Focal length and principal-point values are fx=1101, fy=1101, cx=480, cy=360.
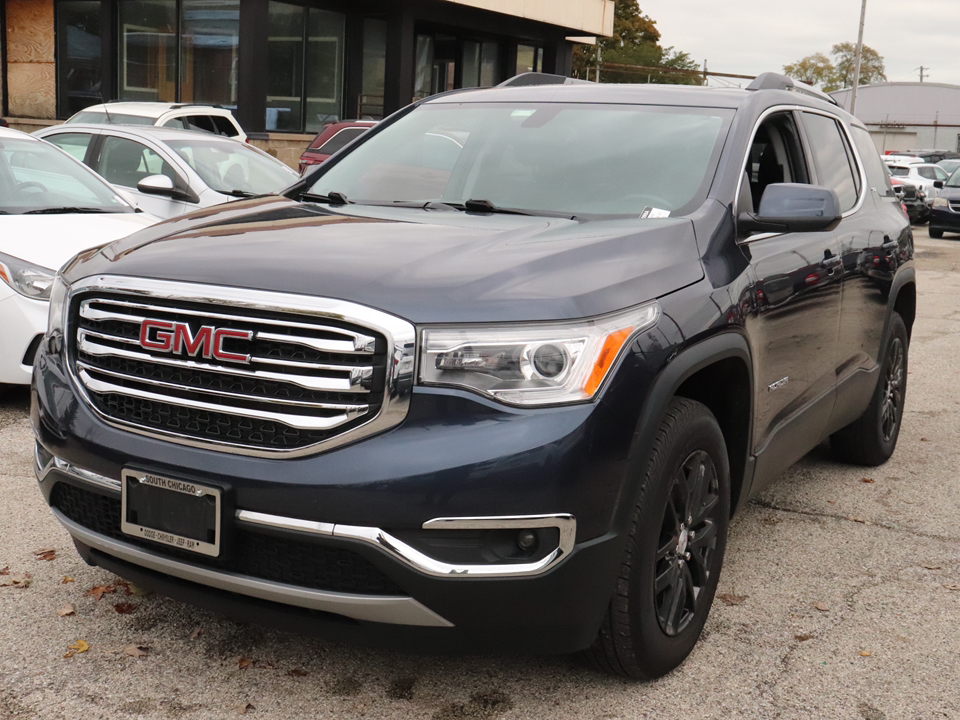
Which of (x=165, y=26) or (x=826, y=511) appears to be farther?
(x=165, y=26)

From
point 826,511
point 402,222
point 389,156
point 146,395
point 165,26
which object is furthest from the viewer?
point 165,26

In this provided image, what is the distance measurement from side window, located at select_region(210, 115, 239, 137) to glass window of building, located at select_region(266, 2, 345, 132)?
7518 millimetres

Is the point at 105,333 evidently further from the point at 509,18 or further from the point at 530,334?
the point at 509,18

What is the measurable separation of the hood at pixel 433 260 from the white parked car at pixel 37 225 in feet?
9.02

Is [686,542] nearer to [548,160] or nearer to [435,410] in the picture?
[435,410]

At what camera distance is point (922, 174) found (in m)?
32.1

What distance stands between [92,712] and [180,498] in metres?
0.69

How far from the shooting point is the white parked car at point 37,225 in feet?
19.5

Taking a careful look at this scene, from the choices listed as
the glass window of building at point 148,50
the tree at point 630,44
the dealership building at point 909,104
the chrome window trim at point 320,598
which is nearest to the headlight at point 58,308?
the chrome window trim at point 320,598

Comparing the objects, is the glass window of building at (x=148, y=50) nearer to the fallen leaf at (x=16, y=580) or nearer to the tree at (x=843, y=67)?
the fallen leaf at (x=16, y=580)

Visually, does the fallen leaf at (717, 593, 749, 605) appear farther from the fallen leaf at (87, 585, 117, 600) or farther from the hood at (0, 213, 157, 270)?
the hood at (0, 213, 157, 270)

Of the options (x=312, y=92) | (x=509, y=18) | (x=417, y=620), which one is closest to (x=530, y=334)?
(x=417, y=620)

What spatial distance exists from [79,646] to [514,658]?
1.33 metres

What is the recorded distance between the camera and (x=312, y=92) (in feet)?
81.2
